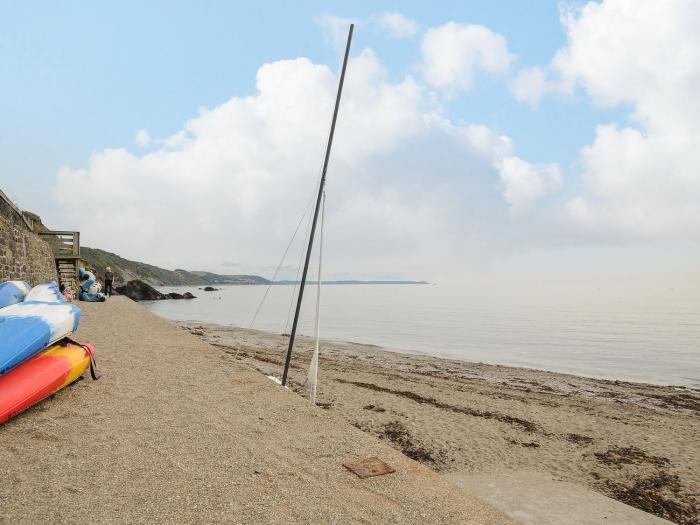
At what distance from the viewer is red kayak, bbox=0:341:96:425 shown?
4.64 meters

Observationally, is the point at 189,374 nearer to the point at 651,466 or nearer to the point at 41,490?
the point at 41,490

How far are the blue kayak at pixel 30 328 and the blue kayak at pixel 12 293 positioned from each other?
214 centimetres

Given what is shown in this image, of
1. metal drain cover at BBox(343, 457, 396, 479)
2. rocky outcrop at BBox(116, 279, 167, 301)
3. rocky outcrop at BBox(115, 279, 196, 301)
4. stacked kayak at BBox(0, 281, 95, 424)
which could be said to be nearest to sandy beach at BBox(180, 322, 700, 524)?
metal drain cover at BBox(343, 457, 396, 479)

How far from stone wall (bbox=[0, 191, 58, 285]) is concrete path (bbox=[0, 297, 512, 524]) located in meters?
8.01

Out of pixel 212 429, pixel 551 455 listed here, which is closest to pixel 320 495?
pixel 212 429

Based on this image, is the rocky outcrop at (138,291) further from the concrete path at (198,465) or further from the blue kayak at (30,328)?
the concrete path at (198,465)

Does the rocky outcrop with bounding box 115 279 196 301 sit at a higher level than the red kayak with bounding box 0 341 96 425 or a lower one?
lower

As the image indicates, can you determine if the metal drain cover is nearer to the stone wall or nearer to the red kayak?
the red kayak

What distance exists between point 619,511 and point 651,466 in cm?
280

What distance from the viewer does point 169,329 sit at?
43.6 ft

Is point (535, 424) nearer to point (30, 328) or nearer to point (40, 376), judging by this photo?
point (40, 376)

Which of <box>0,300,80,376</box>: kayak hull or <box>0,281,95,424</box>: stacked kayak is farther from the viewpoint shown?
<box>0,300,80,376</box>: kayak hull

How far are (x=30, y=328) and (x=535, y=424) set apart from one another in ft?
31.6

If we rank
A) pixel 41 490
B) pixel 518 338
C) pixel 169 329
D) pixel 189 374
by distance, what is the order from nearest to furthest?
1. pixel 41 490
2. pixel 189 374
3. pixel 169 329
4. pixel 518 338
